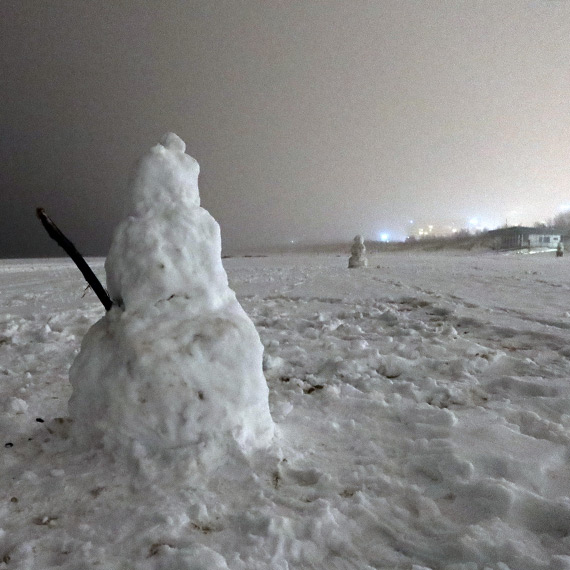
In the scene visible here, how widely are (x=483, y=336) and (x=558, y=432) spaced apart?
9.75 feet

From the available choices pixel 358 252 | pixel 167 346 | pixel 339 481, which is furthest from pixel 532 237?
pixel 167 346

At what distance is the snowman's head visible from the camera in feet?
8.71

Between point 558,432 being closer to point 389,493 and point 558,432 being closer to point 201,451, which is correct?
point 389,493

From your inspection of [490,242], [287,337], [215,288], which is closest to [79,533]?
[215,288]

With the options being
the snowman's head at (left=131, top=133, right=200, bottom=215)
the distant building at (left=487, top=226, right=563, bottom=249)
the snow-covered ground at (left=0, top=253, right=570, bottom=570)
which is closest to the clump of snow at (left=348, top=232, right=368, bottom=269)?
the snow-covered ground at (left=0, top=253, right=570, bottom=570)

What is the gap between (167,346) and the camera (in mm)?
2375

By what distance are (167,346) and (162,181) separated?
1121 mm

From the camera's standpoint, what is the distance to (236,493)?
208cm

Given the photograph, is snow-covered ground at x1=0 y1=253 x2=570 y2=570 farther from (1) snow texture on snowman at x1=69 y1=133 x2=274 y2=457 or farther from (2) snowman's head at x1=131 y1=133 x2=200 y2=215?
(2) snowman's head at x1=131 y1=133 x2=200 y2=215

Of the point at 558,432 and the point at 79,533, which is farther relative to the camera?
the point at 558,432

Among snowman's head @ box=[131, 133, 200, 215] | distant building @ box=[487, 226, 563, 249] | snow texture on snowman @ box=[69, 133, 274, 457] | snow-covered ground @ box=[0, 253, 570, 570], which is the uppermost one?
distant building @ box=[487, 226, 563, 249]

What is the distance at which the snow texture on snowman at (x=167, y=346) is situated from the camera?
2.30m

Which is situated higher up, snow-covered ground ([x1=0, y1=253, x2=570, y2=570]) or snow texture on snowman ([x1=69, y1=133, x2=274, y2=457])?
snow texture on snowman ([x1=69, y1=133, x2=274, y2=457])

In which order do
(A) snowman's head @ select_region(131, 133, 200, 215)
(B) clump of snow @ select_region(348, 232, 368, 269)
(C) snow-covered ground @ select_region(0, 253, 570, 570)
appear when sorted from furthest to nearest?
(B) clump of snow @ select_region(348, 232, 368, 269), (A) snowman's head @ select_region(131, 133, 200, 215), (C) snow-covered ground @ select_region(0, 253, 570, 570)
